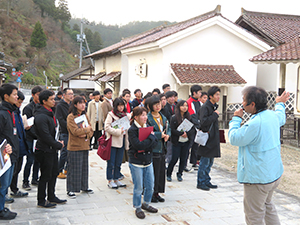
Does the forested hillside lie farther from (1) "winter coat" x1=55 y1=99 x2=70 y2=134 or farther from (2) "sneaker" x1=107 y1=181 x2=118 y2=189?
(2) "sneaker" x1=107 y1=181 x2=118 y2=189

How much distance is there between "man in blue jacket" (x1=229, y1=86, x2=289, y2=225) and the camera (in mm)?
3090

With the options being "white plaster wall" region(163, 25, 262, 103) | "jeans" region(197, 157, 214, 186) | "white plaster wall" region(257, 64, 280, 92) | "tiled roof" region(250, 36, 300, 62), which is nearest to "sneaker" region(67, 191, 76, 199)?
"jeans" region(197, 157, 214, 186)

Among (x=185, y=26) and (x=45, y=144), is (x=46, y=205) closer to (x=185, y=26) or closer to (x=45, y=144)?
(x=45, y=144)

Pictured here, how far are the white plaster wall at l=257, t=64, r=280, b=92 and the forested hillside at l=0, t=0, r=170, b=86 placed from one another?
106 ft

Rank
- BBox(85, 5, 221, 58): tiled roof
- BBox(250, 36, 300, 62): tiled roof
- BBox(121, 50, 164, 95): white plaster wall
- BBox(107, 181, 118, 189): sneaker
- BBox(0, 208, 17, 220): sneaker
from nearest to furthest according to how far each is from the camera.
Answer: BBox(0, 208, 17, 220): sneaker, BBox(107, 181, 118, 189): sneaker, BBox(250, 36, 300, 62): tiled roof, BBox(121, 50, 164, 95): white plaster wall, BBox(85, 5, 221, 58): tiled roof

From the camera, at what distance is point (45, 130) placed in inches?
176

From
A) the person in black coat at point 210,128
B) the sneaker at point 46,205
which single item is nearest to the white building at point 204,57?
the person in black coat at point 210,128

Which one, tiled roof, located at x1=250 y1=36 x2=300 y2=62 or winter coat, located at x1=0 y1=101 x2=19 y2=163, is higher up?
tiled roof, located at x1=250 y1=36 x2=300 y2=62

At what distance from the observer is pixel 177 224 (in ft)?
13.6

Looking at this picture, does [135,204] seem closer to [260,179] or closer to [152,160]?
[152,160]

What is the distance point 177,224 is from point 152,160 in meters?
1.13

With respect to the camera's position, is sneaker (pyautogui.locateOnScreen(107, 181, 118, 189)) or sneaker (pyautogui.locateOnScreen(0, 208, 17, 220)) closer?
sneaker (pyautogui.locateOnScreen(0, 208, 17, 220))

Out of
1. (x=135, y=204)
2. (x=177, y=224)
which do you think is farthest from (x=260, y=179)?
(x=135, y=204)

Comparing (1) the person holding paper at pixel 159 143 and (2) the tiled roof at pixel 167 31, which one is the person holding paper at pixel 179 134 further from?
(2) the tiled roof at pixel 167 31
